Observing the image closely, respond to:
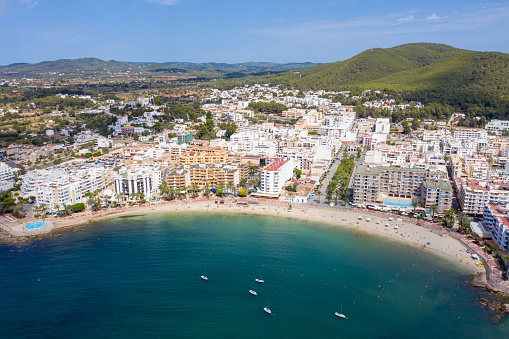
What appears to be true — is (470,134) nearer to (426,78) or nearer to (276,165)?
(276,165)

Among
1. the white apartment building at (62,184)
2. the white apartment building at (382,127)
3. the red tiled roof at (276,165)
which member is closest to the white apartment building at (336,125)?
the white apartment building at (382,127)

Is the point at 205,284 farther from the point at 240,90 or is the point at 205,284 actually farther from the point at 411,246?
the point at 240,90

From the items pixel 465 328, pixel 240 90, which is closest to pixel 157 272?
pixel 465 328

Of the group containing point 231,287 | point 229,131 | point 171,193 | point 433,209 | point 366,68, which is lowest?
point 231,287

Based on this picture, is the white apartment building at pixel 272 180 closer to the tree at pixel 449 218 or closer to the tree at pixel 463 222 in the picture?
the tree at pixel 449 218

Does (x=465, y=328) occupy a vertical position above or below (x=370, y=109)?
below

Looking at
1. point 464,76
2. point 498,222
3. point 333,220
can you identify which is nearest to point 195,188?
point 333,220

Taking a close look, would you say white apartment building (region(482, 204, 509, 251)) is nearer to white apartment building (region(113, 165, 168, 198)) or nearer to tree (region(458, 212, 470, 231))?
tree (region(458, 212, 470, 231))
